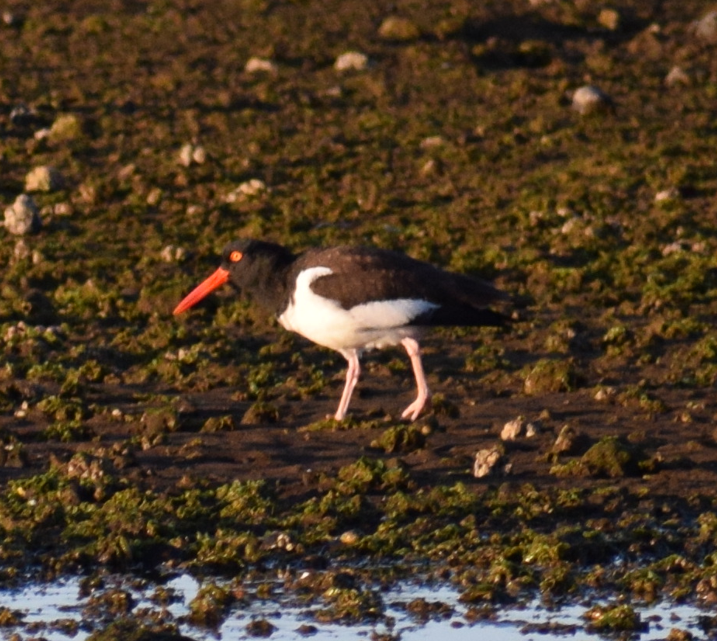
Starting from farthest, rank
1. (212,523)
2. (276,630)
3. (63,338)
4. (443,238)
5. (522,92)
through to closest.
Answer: (522,92) → (443,238) → (63,338) → (212,523) → (276,630)

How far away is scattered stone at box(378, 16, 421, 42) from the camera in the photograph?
18531 millimetres

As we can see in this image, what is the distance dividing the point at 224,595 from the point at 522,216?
23.1 ft

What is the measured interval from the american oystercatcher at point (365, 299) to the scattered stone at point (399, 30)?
355 inches

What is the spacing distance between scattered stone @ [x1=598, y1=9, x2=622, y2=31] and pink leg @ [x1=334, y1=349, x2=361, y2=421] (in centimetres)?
1062

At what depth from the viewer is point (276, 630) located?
21.8ft

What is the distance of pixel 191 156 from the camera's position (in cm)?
1463

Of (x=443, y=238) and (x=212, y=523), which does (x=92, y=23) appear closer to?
(x=443, y=238)

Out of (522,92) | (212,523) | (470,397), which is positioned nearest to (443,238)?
(470,397)

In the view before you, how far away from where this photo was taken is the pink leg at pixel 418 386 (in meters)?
9.44

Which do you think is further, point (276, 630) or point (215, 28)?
point (215, 28)

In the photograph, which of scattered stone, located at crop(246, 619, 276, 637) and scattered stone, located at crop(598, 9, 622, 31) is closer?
scattered stone, located at crop(246, 619, 276, 637)

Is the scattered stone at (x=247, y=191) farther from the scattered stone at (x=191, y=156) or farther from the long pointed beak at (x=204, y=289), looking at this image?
the long pointed beak at (x=204, y=289)

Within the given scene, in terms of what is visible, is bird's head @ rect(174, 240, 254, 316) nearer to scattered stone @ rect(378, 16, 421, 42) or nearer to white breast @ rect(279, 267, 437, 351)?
white breast @ rect(279, 267, 437, 351)

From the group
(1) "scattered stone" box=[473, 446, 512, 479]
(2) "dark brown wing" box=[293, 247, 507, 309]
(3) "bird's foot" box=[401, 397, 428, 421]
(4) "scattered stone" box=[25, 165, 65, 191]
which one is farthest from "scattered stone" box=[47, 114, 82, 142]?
(1) "scattered stone" box=[473, 446, 512, 479]
